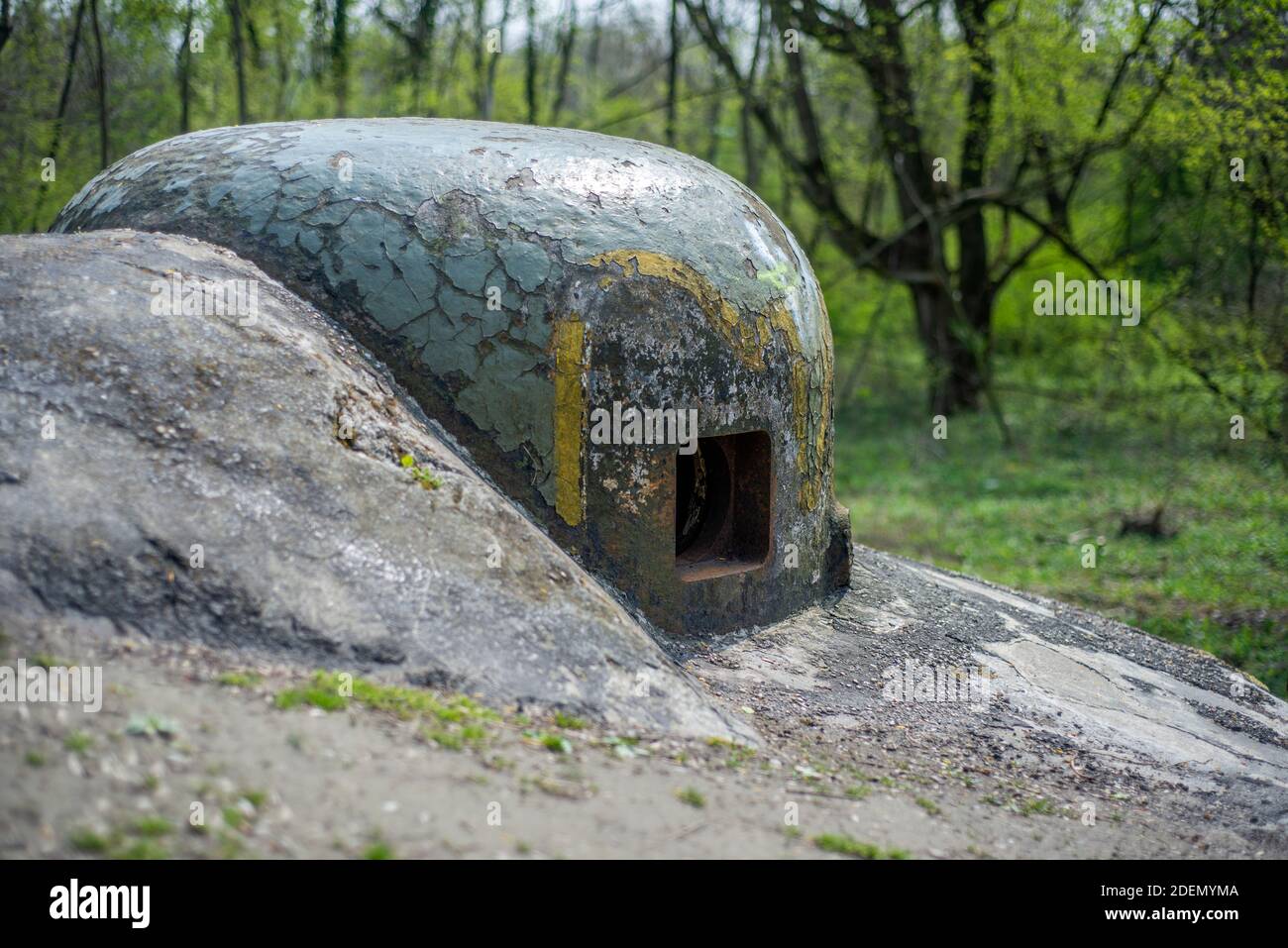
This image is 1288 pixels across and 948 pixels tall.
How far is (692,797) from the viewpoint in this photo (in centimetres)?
346

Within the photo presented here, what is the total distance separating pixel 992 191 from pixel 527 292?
35.5 feet

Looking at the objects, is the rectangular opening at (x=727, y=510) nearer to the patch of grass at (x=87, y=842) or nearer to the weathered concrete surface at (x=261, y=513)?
the weathered concrete surface at (x=261, y=513)

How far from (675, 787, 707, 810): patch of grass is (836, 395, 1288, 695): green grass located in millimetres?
5544

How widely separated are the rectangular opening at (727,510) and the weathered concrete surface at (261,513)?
1.19 meters

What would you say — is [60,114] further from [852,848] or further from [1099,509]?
[1099,509]

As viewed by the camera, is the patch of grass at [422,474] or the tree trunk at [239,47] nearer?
the patch of grass at [422,474]

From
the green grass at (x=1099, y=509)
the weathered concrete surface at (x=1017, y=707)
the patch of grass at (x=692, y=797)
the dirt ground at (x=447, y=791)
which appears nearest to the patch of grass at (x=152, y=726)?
the dirt ground at (x=447, y=791)

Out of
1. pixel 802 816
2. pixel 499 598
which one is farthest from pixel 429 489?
pixel 802 816

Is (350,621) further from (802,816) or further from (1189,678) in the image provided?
(1189,678)

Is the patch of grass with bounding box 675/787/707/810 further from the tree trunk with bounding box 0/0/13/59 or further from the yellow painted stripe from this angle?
the tree trunk with bounding box 0/0/13/59

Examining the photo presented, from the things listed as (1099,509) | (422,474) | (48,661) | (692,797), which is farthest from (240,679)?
(1099,509)

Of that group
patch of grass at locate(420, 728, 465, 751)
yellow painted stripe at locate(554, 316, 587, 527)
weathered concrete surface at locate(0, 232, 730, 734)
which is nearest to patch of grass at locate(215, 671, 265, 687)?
weathered concrete surface at locate(0, 232, 730, 734)

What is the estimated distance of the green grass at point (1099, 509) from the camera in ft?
30.3

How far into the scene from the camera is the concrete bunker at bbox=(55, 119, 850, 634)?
4801 mm
